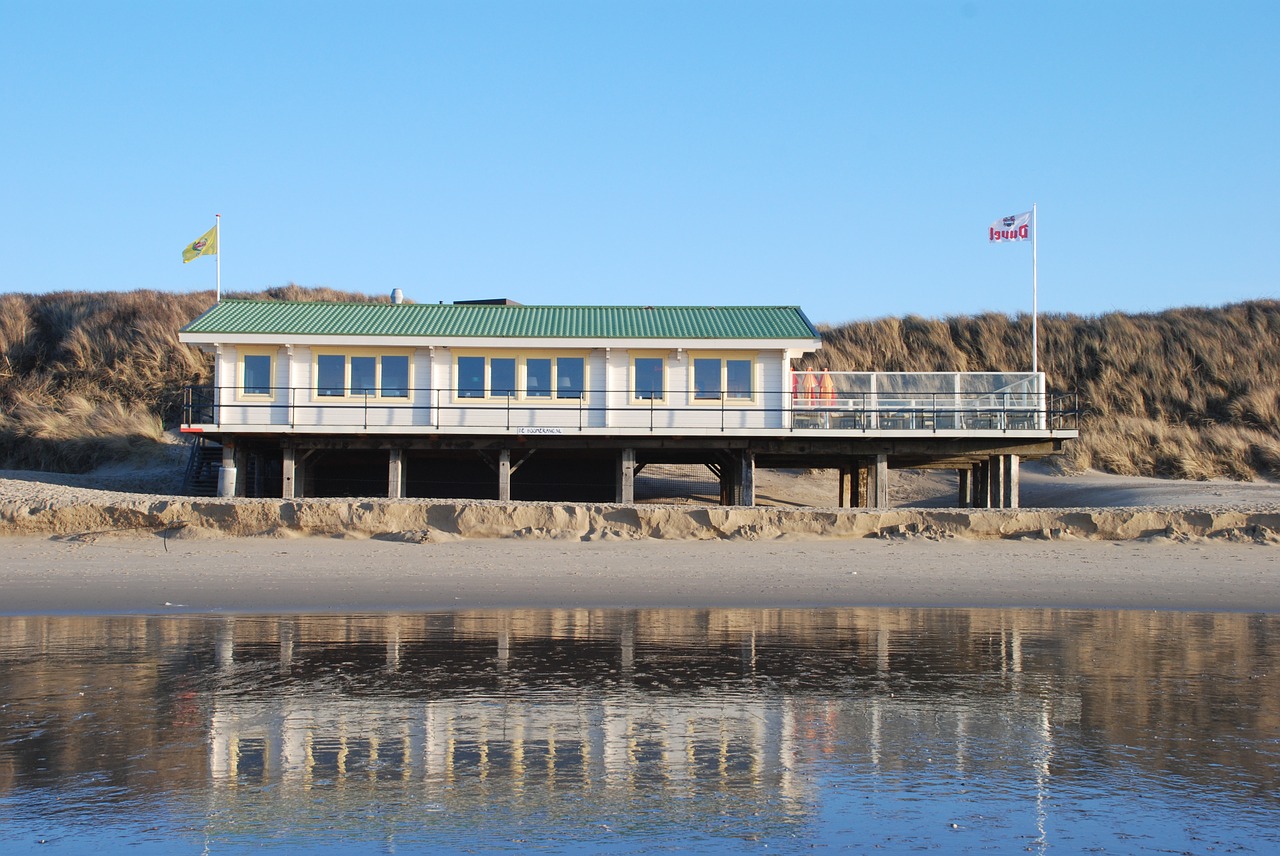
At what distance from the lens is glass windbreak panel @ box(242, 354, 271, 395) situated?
1024 inches

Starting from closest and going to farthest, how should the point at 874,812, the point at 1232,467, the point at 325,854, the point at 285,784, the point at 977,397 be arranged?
1. the point at 325,854
2. the point at 874,812
3. the point at 285,784
4. the point at 977,397
5. the point at 1232,467

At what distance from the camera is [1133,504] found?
24156 mm

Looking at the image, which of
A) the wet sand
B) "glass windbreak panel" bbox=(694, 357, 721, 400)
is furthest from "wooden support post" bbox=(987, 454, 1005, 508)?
the wet sand

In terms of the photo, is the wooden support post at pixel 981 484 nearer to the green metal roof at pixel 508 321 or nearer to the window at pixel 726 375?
the green metal roof at pixel 508 321

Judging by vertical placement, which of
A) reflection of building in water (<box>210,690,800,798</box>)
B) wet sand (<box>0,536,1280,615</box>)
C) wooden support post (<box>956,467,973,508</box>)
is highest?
wooden support post (<box>956,467,973,508</box>)

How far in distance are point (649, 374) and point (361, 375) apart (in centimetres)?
635

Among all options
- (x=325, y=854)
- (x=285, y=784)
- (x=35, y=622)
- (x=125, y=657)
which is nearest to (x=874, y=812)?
(x=325, y=854)

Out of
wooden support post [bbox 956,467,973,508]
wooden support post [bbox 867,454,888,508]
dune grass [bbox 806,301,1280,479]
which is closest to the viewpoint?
wooden support post [bbox 867,454,888,508]

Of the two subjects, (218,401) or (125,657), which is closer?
(125,657)

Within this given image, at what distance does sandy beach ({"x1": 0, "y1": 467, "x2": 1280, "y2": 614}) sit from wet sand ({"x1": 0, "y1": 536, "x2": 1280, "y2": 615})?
1.7 inches

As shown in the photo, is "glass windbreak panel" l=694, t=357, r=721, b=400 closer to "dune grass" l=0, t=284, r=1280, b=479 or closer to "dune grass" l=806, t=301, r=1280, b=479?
"dune grass" l=0, t=284, r=1280, b=479

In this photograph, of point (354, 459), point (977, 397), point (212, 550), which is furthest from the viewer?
point (354, 459)

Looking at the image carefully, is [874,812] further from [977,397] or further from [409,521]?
[977,397]

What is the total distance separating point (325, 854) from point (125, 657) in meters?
5.30
